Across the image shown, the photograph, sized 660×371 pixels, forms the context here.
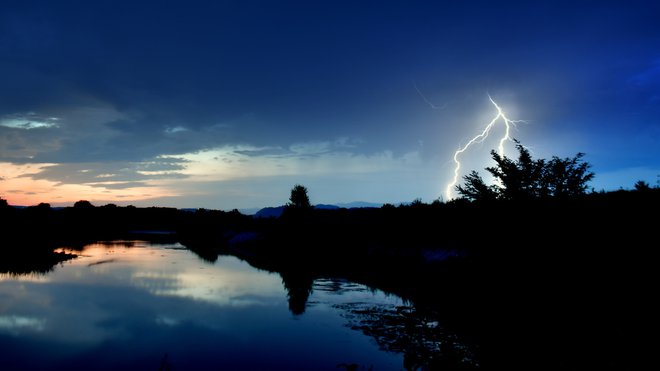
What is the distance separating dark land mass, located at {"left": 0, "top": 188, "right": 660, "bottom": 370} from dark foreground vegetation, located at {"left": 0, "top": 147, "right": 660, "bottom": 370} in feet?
0.19

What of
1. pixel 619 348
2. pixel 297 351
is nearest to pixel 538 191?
pixel 619 348

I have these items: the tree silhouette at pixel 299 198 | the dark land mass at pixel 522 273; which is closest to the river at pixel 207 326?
the dark land mass at pixel 522 273

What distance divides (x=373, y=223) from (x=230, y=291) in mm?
19124

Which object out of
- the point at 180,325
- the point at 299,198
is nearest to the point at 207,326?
the point at 180,325

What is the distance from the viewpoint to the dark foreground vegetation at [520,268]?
11.8 m

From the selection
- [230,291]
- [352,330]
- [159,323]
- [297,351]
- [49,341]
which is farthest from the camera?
[230,291]

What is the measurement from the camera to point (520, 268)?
1900cm

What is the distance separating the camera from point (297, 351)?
13.9 m

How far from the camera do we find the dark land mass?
1169 centimetres

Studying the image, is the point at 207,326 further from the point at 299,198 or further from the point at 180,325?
the point at 299,198

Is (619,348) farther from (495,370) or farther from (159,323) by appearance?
(159,323)

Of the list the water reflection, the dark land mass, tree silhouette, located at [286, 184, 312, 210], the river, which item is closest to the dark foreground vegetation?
the dark land mass

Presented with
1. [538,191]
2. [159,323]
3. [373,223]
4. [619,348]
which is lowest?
[159,323]

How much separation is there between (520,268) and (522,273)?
480 millimetres
